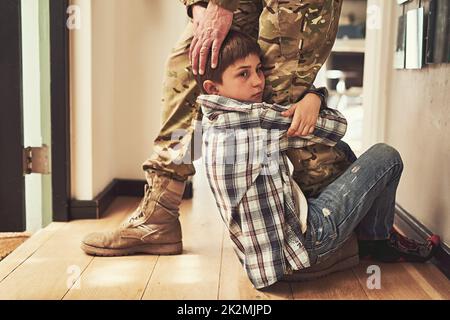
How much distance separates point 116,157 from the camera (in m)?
2.18

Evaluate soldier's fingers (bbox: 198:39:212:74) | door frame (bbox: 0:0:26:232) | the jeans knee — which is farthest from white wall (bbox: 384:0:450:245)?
door frame (bbox: 0:0:26:232)

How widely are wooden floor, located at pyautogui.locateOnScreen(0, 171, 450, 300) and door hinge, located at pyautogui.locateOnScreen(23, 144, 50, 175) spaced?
0.25 metres

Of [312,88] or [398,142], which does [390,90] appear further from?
[312,88]

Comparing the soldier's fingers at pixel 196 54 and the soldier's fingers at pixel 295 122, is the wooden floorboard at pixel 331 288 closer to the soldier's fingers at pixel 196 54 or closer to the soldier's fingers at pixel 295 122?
the soldier's fingers at pixel 295 122

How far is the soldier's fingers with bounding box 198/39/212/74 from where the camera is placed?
1196 mm

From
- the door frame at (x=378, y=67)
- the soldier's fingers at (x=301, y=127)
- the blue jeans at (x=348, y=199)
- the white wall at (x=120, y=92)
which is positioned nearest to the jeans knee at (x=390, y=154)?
the blue jeans at (x=348, y=199)

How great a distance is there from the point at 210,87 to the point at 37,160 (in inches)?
30.3

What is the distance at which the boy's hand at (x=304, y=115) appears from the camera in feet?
4.00

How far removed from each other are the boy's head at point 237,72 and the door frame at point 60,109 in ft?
2.10

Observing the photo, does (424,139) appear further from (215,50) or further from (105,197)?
(105,197)

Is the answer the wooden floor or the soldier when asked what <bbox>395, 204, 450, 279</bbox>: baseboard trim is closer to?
the wooden floor

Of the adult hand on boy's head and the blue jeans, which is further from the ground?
the adult hand on boy's head
